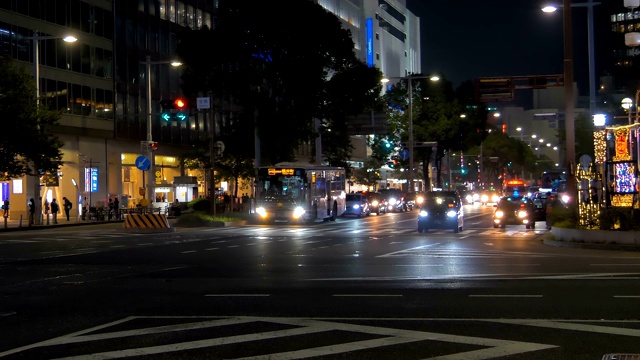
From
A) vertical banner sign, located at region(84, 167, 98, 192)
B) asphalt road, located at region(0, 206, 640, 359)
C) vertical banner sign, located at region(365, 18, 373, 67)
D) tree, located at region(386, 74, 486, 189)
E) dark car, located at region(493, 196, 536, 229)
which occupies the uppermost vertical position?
vertical banner sign, located at region(365, 18, 373, 67)

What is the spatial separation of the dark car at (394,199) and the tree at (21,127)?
31.8 metres

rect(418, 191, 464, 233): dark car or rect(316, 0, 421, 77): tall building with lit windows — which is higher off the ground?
rect(316, 0, 421, 77): tall building with lit windows

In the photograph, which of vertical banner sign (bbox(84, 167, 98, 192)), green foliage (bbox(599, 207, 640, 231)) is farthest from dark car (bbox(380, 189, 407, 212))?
green foliage (bbox(599, 207, 640, 231))

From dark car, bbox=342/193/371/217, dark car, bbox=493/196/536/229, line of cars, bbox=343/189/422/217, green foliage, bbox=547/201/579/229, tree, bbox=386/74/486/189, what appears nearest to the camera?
Answer: green foliage, bbox=547/201/579/229

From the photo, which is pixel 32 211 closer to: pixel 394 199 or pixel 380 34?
pixel 394 199

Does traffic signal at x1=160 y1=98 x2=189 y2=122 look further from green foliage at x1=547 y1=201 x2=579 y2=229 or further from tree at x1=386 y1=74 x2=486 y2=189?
tree at x1=386 y1=74 x2=486 y2=189

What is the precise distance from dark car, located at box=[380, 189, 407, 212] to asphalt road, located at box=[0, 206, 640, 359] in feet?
148

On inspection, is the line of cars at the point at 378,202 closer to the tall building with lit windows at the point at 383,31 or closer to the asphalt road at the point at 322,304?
the tall building with lit windows at the point at 383,31

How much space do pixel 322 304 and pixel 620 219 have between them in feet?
50.6

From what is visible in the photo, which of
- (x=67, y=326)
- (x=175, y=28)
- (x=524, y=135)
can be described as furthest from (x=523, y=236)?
(x=524, y=135)

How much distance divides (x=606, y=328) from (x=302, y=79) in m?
42.4

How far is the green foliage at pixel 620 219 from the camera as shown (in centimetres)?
2516

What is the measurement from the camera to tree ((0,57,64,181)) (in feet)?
142

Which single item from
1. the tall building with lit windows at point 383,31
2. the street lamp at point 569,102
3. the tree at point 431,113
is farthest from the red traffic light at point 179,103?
the tall building with lit windows at point 383,31
